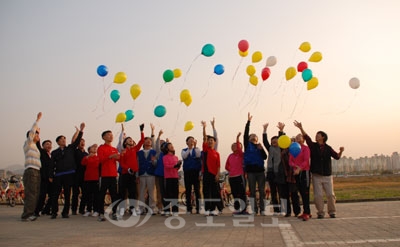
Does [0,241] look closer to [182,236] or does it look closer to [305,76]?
[182,236]

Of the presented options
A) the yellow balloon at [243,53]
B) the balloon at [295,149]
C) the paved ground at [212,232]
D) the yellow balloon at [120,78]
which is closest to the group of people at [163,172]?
the balloon at [295,149]

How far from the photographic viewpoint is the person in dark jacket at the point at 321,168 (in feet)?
31.6

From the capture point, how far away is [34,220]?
9852 mm

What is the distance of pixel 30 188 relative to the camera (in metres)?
9.55

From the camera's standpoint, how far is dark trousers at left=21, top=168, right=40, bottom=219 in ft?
31.3

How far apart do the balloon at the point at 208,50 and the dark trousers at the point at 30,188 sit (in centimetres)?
539

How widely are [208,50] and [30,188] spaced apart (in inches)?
229

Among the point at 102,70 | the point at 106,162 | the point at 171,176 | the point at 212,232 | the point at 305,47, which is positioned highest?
the point at 305,47

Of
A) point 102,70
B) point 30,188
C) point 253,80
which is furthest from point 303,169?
point 30,188

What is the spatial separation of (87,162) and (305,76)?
6395mm

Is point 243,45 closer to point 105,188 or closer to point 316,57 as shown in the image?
point 316,57

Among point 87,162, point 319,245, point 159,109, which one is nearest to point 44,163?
point 87,162

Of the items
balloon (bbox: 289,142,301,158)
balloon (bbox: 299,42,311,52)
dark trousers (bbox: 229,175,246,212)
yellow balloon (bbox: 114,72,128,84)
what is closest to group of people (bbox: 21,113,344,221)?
dark trousers (bbox: 229,175,246,212)

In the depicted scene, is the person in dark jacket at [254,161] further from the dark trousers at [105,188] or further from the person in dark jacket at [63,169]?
the person in dark jacket at [63,169]
